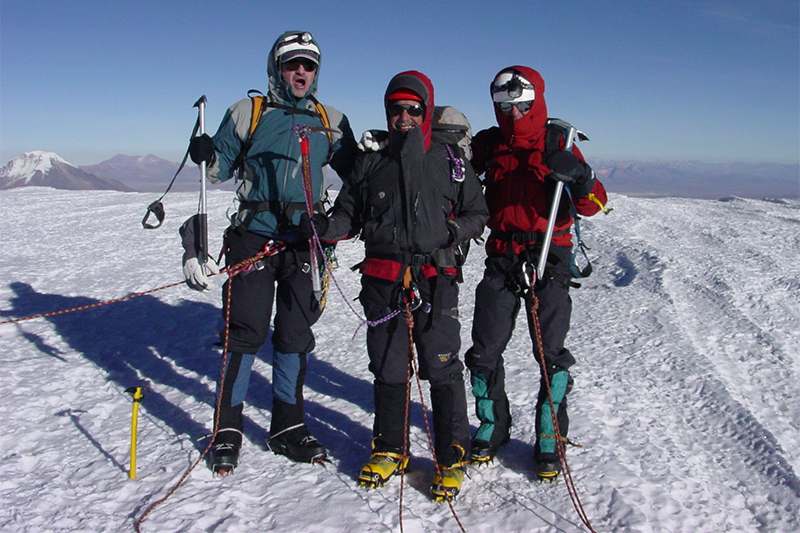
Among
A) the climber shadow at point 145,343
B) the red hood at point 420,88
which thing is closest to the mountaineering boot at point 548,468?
the red hood at point 420,88

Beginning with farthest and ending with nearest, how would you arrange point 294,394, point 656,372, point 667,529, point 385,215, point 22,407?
point 656,372 < point 22,407 < point 294,394 < point 385,215 < point 667,529

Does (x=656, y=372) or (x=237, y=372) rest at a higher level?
(x=237, y=372)

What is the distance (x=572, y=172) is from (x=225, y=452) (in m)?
Answer: 2.68

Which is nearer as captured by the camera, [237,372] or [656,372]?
[237,372]

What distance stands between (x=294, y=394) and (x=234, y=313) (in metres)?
0.69

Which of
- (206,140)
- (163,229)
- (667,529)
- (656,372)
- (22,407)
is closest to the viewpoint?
(667,529)

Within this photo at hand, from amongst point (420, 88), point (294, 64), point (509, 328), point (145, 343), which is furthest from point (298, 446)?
point (145, 343)

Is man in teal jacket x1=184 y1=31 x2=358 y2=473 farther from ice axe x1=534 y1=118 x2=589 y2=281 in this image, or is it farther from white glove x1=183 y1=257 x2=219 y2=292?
ice axe x1=534 y1=118 x2=589 y2=281

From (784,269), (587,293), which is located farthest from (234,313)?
(784,269)

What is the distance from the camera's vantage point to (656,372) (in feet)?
16.3

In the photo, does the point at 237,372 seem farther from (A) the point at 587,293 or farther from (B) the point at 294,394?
(A) the point at 587,293

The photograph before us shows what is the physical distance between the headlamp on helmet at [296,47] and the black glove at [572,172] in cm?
165

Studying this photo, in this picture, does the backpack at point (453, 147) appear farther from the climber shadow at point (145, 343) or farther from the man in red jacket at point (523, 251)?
the climber shadow at point (145, 343)

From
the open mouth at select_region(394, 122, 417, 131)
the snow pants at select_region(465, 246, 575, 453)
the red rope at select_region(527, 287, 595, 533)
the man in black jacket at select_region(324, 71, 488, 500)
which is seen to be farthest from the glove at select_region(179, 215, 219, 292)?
the red rope at select_region(527, 287, 595, 533)
